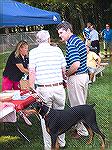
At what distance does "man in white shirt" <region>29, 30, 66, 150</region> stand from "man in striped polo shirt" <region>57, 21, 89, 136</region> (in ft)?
1.22

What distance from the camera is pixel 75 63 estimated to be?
589 centimetres

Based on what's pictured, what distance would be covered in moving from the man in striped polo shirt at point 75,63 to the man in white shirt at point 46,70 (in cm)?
37

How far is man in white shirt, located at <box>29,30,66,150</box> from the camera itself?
548 centimetres

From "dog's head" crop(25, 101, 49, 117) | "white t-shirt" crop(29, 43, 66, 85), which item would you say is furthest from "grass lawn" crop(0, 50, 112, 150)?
"white t-shirt" crop(29, 43, 66, 85)

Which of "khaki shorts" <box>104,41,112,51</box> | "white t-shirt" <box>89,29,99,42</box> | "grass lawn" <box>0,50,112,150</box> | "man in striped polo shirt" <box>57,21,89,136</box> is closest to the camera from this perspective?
"man in striped polo shirt" <box>57,21,89,136</box>

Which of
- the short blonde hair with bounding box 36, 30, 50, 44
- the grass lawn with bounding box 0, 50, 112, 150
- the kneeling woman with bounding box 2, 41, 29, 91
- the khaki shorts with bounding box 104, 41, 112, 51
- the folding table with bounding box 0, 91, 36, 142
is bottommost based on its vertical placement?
the grass lawn with bounding box 0, 50, 112, 150

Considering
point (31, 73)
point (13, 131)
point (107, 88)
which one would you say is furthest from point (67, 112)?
point (107, 88)

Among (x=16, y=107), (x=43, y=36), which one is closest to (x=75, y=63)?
(x=43, y=36)

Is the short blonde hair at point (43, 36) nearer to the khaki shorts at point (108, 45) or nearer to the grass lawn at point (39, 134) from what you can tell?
the grass lawn at point (39, 134)

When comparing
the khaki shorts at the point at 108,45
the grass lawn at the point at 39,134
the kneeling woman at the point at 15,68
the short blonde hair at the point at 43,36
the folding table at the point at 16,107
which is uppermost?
the short blonde hair at the point at 43,36

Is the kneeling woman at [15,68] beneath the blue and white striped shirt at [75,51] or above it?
beneath

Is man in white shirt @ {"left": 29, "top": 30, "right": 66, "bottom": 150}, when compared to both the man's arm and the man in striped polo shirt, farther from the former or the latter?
the man in striped polo shirt

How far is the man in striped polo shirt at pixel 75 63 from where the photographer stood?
594 centimetres

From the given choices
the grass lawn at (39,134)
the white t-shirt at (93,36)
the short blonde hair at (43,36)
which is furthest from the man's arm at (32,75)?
the white t-shirt at (93,36)
